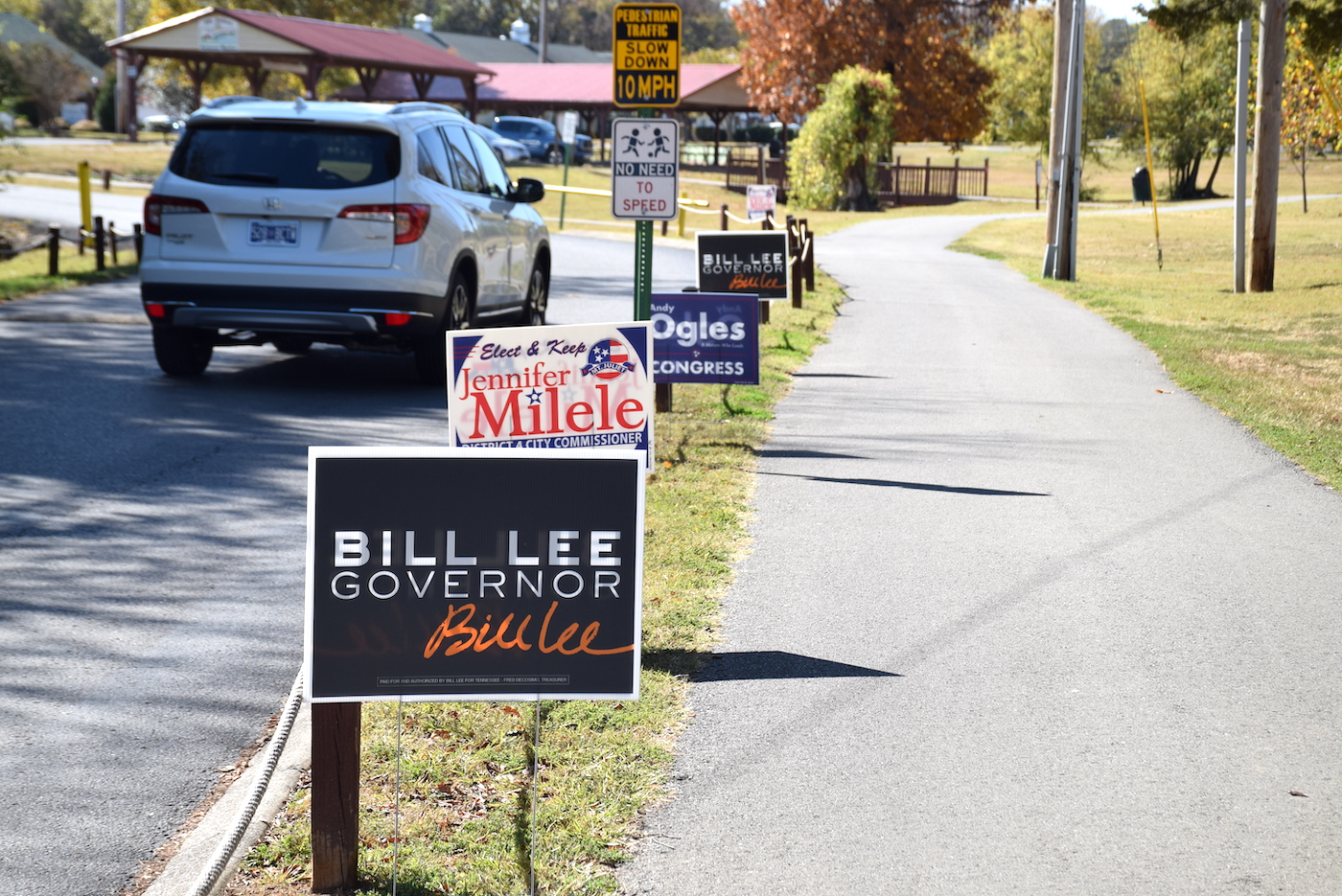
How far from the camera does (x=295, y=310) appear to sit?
1013 centimetres

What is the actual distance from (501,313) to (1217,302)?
1259cm

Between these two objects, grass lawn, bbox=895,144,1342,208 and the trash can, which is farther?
grass lawn, bbox=895,144,1342,208

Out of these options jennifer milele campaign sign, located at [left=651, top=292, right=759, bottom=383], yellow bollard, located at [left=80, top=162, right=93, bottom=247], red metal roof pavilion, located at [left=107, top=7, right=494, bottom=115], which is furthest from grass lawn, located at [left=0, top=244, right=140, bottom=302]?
red metal roof pavilion, located at [left=107, top=7, right=494, bottom=115]

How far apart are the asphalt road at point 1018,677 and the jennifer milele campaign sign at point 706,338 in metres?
0.63

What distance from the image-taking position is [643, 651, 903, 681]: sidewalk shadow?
5.18m

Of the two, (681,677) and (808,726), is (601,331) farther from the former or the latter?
(808,726)

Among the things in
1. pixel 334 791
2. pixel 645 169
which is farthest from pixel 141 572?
pixel 645 169

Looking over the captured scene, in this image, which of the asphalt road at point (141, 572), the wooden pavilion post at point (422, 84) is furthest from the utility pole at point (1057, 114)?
the wooden pavilion post at point (422, 84)

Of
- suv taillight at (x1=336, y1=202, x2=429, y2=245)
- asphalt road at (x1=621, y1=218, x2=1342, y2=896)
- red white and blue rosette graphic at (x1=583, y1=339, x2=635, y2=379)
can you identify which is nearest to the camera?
asphalt road at (x1=621, y1=218, x2=1342, y2=896)

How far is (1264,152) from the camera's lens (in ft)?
68.5

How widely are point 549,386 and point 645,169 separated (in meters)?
3.31

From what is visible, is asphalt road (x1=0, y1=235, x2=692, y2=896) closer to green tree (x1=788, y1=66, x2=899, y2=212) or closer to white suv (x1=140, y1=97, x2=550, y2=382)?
white suv (x1=140, y1=97, x2=550, y2=382)

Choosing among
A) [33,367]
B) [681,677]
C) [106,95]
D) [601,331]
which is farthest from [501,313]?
[106,95]

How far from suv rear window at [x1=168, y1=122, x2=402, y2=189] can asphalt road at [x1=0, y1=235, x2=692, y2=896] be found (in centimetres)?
157
